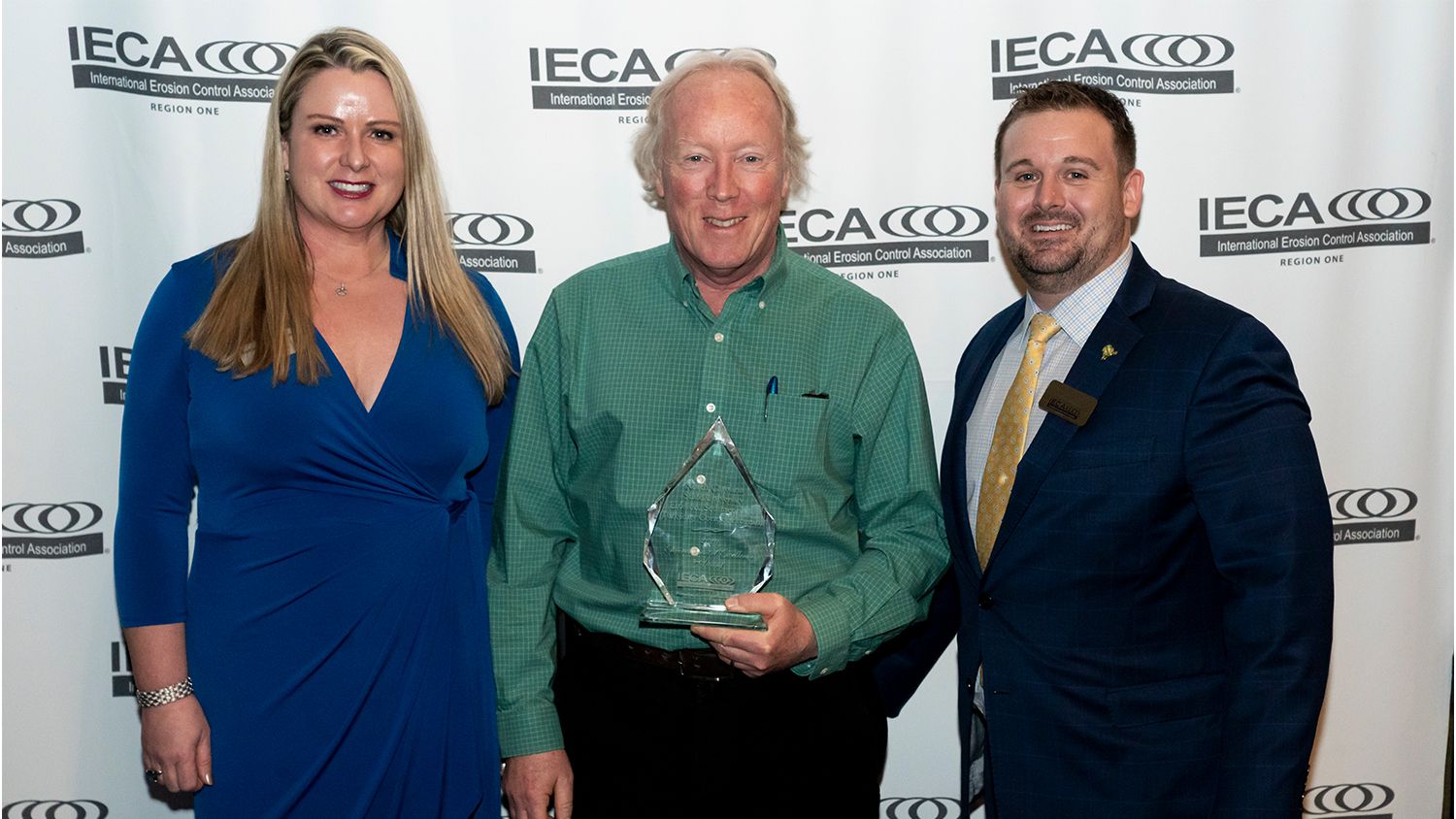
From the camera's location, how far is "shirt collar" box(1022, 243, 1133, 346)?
2125 millimetres

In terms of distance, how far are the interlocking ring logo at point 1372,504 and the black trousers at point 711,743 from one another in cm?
168

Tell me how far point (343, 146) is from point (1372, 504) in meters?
2.78

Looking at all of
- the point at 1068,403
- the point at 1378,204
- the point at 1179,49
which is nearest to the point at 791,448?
the point at 1068,403

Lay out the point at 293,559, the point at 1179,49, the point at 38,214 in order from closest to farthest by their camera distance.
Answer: the point at 293,559, the point at 38,214, the point at 1179,49

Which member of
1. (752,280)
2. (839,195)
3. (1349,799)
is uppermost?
(839,195)

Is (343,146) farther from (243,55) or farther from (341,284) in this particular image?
(243,55)

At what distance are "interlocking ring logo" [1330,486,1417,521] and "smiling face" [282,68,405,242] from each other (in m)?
2.59

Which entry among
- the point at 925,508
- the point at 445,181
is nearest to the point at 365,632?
the point at 925,508

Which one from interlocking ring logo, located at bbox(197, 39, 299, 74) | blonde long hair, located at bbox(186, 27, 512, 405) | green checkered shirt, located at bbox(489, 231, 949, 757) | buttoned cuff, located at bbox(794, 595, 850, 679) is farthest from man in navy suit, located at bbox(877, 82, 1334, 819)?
interlocking ring logo, located at bbox(197, 39, 299, 74)

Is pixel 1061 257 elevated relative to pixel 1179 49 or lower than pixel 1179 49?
lower

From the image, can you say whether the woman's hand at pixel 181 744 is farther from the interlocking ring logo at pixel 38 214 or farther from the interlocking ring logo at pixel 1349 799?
the interlocking ring logo at pixel 1349 799

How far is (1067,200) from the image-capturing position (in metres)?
2.14

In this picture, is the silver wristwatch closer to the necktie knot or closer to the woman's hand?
the woman's hand

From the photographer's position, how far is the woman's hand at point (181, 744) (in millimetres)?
2074
